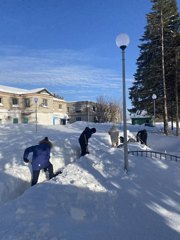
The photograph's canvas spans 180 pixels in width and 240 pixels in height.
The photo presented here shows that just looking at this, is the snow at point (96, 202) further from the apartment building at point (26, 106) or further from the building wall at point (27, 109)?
the apartment building at point (26, 106)

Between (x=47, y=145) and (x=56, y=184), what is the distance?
1698 millimetres

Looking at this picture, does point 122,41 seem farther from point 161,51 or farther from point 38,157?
point 161,51

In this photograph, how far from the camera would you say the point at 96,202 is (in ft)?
22.0

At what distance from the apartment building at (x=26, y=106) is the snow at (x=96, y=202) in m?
37.3

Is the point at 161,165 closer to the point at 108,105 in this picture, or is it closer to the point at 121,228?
the point at 121,228

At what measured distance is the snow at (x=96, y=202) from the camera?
5.08 metres

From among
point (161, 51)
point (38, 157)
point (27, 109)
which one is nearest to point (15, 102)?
point (27, 109)

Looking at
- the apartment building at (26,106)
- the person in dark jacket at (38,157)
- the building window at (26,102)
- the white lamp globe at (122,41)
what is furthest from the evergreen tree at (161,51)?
the building window at (26,102)

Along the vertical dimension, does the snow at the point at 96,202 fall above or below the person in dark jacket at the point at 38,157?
below

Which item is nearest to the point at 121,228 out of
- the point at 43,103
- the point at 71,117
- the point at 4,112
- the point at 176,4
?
the point at 176,4

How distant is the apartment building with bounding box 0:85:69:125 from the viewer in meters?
47.1

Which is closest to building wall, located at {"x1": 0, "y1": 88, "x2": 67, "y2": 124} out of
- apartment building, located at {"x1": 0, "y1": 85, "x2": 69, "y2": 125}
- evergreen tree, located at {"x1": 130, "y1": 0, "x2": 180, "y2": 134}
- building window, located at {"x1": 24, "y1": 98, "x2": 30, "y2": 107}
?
apartment building, located at {"x1": 0, "y1": 85, "x2": 69, "y2": 125}

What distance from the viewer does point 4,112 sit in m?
46.7

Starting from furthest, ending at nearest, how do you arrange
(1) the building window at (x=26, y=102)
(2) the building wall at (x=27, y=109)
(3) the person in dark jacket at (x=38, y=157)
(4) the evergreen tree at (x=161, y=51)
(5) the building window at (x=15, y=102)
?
(1) the building window at (x=26, y=102), (5) the building window at (x=15, y=102), (2) the building wall at (x=27, y=109), (4) the evergreen tree at (x=161, y=51), (3) the person in dark jacket at (x=38, y=157)
